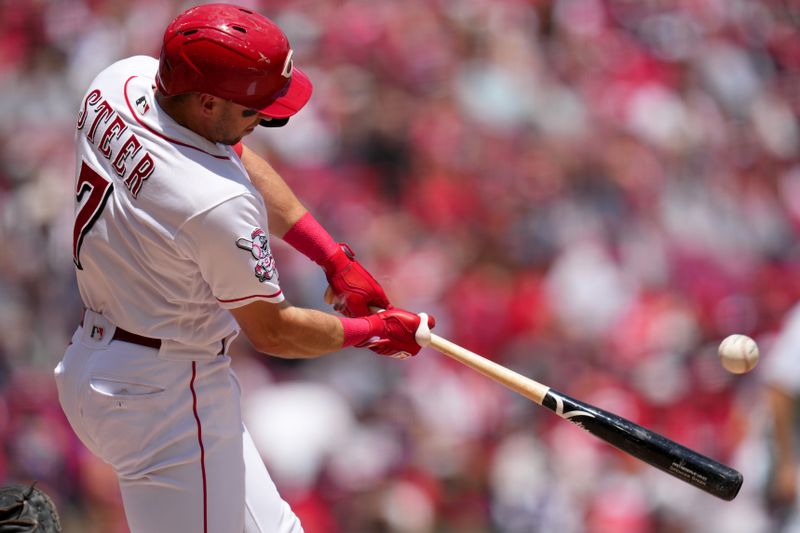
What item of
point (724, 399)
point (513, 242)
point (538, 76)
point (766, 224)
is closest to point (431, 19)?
point (538, 76)

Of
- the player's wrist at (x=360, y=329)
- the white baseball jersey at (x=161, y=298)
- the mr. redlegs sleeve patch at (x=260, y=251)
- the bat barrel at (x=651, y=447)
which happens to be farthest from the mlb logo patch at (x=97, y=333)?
the bat barrel at (x=651, y=447)

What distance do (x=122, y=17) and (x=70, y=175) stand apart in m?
1.39

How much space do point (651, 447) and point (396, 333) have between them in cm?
81

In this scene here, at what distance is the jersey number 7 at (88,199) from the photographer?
8.95ft

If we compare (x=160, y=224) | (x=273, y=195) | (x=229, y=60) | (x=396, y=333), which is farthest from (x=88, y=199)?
(x=396, y=333)

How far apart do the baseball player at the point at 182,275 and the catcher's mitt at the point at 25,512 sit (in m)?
0.18

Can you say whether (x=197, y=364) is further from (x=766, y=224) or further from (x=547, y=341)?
(x=766, y=224)

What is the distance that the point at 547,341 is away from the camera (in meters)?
5.77

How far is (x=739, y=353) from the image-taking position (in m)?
3.75

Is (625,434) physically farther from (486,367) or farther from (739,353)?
(739,353)

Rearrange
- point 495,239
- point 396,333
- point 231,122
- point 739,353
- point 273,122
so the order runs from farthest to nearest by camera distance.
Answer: point 495,239, point 739,353, point 396,333, point 273,122, point 231,122

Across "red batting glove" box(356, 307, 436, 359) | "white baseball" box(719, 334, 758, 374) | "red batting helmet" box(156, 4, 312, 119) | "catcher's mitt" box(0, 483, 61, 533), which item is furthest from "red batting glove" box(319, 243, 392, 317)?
"white baseball" box(719, 334, 758, 374)

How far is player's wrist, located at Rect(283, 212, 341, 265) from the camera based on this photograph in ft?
10.7

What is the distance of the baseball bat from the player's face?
79cm
